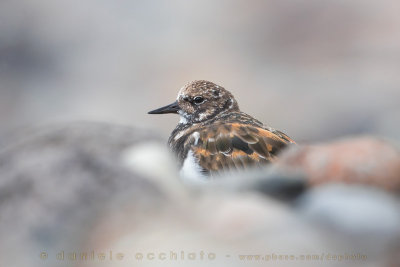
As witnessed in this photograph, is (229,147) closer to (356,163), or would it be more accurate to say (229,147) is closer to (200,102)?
(200,102)

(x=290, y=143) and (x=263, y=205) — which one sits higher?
(x=290, y=143)

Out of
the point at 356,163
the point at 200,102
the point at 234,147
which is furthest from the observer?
the point at 200,102

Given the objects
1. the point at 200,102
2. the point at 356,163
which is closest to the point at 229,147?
the point at 200,102

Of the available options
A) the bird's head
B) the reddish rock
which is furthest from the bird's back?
the reddish rock

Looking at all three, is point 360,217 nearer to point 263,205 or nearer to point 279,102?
point 263,205

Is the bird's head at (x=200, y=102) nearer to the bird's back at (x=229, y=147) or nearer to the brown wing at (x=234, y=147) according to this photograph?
the bird's back at (x=229, y=147)

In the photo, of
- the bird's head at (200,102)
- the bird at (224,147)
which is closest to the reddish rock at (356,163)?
the bird at (224,147)

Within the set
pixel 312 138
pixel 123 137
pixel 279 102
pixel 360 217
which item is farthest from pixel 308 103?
pixel 360 217
